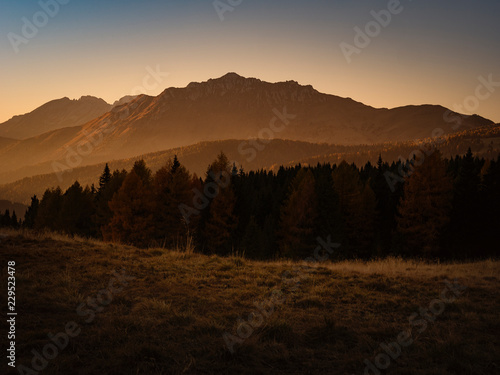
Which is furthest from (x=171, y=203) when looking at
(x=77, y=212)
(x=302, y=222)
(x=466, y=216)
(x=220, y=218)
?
(x=466, y=216)

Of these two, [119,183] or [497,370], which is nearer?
[497,370]

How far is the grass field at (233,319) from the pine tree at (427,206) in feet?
100.0

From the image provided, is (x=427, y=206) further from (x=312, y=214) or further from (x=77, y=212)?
(x=77, y=212)

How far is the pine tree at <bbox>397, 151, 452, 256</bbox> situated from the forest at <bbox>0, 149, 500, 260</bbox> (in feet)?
0.37

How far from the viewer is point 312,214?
4606cm

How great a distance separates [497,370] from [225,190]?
43.6 m

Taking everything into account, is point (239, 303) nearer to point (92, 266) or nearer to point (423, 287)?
point (92, 266)


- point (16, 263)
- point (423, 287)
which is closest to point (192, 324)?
point (16, 263)

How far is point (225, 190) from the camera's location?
48344 millimetres

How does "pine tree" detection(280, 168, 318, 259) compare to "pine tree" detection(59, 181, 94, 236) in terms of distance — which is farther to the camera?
"pine tree" detection(59, 181, 94, 236)

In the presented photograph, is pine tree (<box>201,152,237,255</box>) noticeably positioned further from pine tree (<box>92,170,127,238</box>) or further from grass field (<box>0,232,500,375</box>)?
grass field (<box>0,232,500,375</box>)

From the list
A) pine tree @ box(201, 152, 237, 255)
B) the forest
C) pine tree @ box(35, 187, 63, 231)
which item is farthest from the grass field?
pine tree @ box(35, 187, 63, 231)

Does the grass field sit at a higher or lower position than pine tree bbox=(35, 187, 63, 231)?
higher

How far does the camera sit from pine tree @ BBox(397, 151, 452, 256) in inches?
1585
